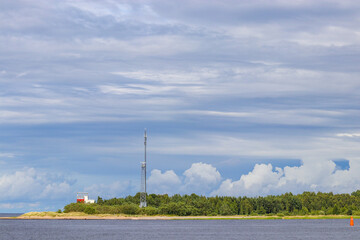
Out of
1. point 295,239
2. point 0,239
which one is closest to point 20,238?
point 0,239

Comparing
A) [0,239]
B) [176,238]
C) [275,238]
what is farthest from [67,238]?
[275,238]

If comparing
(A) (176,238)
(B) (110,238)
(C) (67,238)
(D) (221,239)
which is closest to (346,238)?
(D) (221,239)

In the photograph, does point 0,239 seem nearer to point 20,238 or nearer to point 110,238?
point 20,238

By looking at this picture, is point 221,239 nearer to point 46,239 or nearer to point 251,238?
point 251,238

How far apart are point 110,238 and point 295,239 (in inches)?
1655

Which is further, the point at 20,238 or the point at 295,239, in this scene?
the point at 20,238

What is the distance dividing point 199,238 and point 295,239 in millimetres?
21680

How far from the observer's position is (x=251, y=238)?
125 m

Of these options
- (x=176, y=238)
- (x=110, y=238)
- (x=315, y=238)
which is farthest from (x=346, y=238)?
(x=110, y=238)

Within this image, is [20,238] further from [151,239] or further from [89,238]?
[151,239]

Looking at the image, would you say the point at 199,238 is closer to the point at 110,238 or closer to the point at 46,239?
the point at 110,238

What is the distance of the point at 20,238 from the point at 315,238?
69421 mm

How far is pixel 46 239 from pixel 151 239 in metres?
24.3

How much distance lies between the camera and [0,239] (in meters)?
126
